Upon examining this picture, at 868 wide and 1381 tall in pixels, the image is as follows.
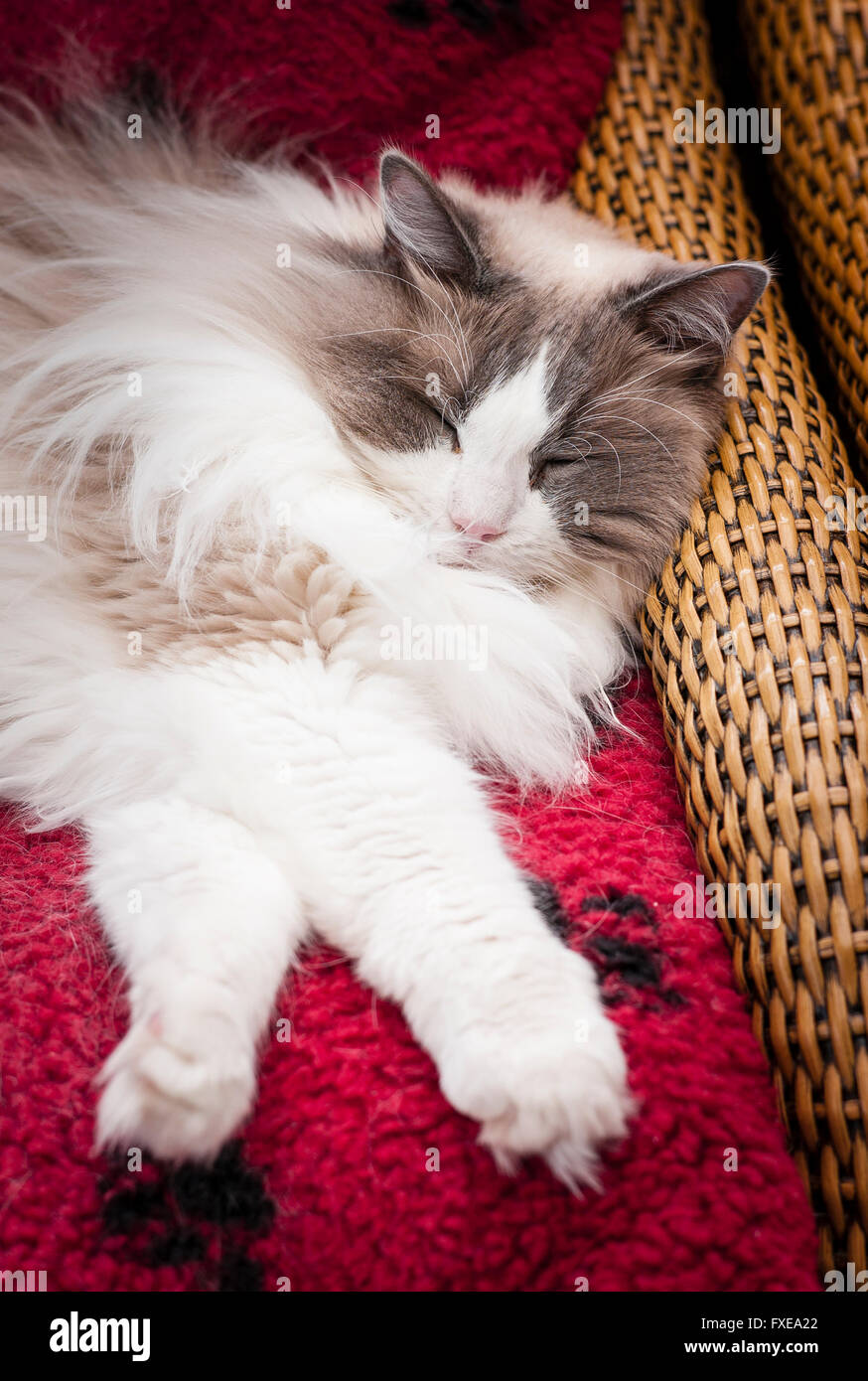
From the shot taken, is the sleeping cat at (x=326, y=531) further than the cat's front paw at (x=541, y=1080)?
Yes

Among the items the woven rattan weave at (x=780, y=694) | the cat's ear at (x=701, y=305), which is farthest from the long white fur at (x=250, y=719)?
the cat's ear at (x=701, y=305)

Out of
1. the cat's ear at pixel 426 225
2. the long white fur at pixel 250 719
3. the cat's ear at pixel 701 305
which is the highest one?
the cat's ear at pixel 426 225

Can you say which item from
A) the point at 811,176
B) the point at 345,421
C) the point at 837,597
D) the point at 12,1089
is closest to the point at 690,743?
the point at 837,597

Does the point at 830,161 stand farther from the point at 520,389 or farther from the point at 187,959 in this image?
the point at 187,959

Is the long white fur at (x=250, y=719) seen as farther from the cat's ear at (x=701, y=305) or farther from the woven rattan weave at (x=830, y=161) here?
the woven rattan weave at (x=830, y=161)

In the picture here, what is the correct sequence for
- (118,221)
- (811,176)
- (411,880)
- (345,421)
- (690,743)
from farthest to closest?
(811,176), (118,221), (345,421), (690,743), (411,880)

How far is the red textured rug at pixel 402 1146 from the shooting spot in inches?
31.8

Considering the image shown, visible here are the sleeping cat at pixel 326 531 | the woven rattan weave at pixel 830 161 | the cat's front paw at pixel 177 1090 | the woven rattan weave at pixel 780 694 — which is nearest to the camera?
the cat's front paw at pixel 177 1090

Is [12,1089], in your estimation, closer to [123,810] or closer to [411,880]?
[123,810]

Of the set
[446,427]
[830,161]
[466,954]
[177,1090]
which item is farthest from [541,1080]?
[830,161]

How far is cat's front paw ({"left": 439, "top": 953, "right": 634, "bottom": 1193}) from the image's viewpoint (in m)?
0.79

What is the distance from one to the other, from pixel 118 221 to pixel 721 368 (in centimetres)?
91
